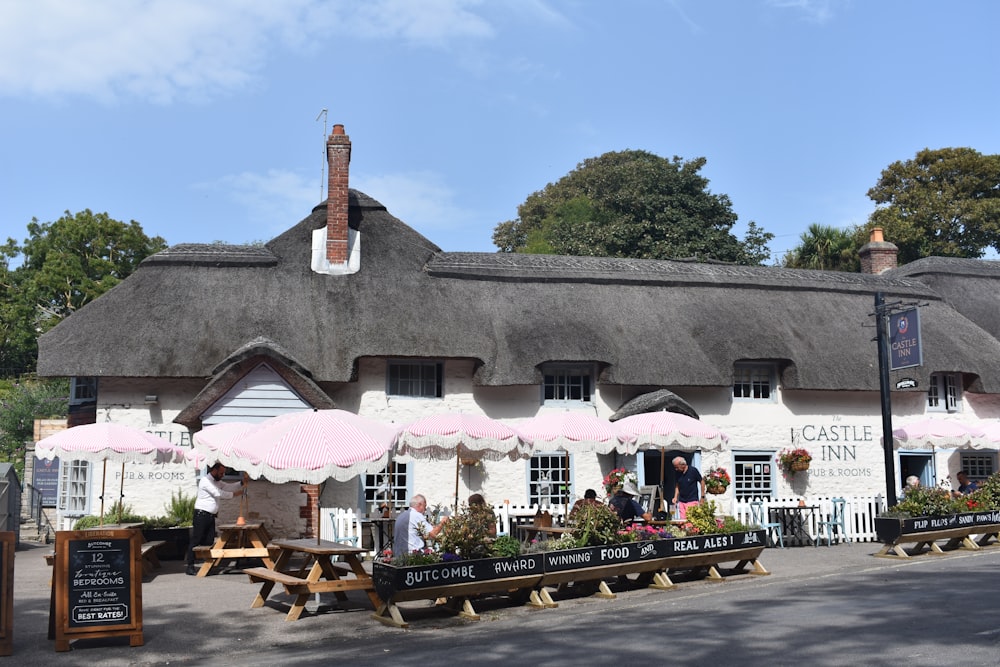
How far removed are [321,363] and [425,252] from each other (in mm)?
4494

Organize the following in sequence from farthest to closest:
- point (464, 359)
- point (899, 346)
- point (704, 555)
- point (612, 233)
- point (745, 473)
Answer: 1. point (612, 233)
2. point (745, 473)
3. point (464, 359)
4. point (899, 346)
5. point (704, 555)

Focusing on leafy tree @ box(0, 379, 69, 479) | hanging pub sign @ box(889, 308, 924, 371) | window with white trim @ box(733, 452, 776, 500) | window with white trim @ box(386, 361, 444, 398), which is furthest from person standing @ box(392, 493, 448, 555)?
leafy tree @ box(0, 379, 69, 479)

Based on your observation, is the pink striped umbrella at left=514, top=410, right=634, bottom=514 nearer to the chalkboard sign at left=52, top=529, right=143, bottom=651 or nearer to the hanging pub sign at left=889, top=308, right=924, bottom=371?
the hanging pub sign at left=889, top=308, right=924, bottom=371

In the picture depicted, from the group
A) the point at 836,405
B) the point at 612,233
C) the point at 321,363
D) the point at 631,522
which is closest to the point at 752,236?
the point at 612,233

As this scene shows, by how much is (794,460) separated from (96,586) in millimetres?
15986

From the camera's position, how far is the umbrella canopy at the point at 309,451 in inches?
450

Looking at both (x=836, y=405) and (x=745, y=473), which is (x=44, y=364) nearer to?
(x=745, y=473)

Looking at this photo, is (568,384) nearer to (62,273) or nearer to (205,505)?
(205,505)

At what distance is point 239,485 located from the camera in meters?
17.7

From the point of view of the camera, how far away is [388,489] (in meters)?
20.0

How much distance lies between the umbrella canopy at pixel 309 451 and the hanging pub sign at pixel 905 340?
11.3 metres

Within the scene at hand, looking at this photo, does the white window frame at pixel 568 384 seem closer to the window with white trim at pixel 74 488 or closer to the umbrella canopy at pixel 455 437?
the umbrella canopy at pixel 455 437

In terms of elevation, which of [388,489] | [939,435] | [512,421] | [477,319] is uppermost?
[477,319]

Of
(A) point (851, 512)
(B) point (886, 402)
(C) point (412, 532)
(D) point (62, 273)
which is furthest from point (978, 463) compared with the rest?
(D) point (62, 273)
